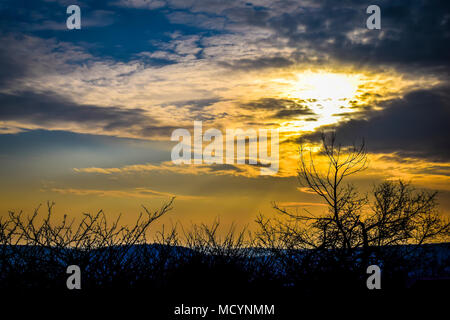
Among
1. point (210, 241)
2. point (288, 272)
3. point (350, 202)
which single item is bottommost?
point (288, 272)

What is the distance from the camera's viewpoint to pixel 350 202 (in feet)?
59.3

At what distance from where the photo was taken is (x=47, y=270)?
991cm

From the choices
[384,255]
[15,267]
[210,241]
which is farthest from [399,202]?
[15,267]

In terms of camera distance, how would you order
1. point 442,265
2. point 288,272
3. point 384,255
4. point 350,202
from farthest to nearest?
point 442,265 < point 350,202 < point 384,255 < point 288,272

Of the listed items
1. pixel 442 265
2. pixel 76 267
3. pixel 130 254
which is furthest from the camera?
pixel 442 265
